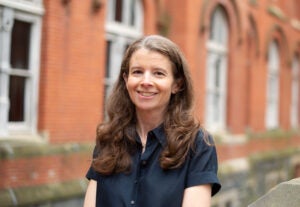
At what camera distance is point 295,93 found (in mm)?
19625

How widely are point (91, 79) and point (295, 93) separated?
1342 centimetres

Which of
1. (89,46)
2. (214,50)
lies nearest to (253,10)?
(214,50)

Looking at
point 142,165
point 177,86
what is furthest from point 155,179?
point 177,86

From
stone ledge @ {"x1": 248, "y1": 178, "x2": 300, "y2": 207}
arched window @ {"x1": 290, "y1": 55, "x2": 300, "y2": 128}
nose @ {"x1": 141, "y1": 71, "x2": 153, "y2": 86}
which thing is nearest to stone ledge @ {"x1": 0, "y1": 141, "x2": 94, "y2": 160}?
nose @ {"x1": 141, "y1": 71, "x2": 153, "y2": 86}

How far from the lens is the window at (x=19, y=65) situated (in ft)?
21.2

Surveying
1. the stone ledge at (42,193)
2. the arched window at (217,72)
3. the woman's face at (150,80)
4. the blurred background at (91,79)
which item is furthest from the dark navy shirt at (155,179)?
the arched window at (217,72)

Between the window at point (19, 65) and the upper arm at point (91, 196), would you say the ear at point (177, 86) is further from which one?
the window at point (19, 65)

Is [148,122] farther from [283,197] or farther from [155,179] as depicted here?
[283,197]

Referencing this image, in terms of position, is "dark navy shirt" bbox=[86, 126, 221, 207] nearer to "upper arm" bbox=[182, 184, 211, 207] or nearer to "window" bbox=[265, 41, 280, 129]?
"upper arm" bbox=[182, 184, 211, 207]

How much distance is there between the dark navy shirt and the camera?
2.12 metres

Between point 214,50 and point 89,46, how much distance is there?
5.49 metres

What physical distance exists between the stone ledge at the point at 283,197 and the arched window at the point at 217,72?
33.9 feet

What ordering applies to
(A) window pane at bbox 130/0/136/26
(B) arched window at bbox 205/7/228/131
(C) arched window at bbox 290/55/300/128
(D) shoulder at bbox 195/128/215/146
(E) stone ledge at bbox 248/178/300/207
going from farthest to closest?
1. (C) arched window at bbox 290/55/300/128
2. (B) arched window at bbox 205/7/228/131
3. (A) window pane at bbox 130/0/136/26
4. (D) shoulder at bbox 195/128/215/146
5. (E) stone ledge at bbox 248/178/300/207

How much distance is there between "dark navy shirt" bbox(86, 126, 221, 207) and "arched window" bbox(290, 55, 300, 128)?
17.7 meters
